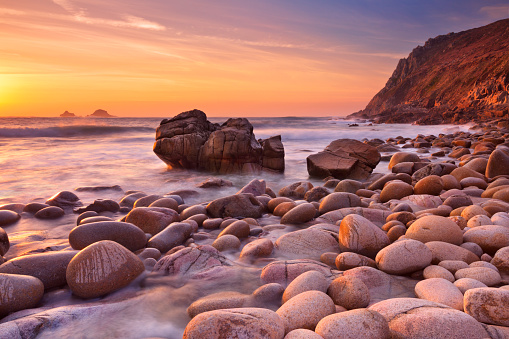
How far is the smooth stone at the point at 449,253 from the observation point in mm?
2619

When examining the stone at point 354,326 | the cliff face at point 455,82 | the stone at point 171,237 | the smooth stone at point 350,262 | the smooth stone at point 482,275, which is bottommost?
the stone at point 171,237

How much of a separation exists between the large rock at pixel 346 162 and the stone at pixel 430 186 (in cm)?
260

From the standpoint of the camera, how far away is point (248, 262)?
117 inches

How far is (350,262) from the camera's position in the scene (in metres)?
2.68

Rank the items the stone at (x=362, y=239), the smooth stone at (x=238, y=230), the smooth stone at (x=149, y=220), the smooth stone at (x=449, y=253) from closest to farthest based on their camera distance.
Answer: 1. the smooth stone at (x=449, y=253)
2. the stone at (x=362, y=239)
3. the smooth stone at (x=238, y=230)
4. the smooth stone at (x=149, y=220)

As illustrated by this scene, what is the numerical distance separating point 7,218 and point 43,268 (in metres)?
2.87

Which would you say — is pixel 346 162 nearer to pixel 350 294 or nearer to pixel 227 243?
pixel 227 243

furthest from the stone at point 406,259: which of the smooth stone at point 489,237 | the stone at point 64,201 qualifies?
the stone at point 64,201

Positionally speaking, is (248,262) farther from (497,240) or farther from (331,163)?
(331,163)

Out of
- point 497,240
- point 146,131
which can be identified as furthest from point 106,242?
point 146,131

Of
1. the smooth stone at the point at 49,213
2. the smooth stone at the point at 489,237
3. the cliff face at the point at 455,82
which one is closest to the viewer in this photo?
the smooth stone at the point at 489,237

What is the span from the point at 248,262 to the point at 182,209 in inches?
91.3

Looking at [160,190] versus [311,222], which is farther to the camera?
[160,190]

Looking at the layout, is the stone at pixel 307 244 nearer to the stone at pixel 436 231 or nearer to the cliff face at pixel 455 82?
the stone at pixel 436 231
